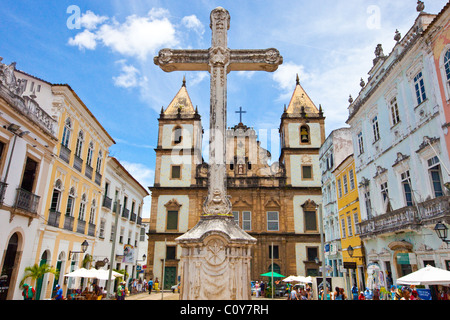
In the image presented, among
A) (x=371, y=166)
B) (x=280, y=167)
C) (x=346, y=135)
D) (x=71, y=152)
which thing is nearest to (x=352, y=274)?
(x=371, y=166)

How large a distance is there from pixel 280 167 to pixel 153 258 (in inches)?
667

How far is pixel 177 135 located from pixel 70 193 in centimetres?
2023

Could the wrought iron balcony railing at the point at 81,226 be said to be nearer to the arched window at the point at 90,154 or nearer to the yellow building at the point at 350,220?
the arched window at the point at 90,154

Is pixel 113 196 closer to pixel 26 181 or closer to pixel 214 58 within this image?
pixel 26 181

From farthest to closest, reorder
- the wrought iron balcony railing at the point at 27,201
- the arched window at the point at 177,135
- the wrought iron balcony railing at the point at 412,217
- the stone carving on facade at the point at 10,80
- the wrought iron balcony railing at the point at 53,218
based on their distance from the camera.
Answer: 1. the arched window at the point at 177,135
2. the wrought iron balcony railing at the point at 53,218
3. the wrought iron balcony railing at the point at 27,201
4. the stone carving on facade at the point at 10,80
5. the wrought iron balcony railing at the point at 412,217

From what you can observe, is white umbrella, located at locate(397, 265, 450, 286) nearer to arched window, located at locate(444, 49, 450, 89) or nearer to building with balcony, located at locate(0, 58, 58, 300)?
arched window, located at locate(444, 49, 450, 89)

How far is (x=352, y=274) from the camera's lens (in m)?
21.9

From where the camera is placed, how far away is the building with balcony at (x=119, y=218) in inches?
944

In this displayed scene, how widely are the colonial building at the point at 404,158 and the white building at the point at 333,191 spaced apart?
18.5ft

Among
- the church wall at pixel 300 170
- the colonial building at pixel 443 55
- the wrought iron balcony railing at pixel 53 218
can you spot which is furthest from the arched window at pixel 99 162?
the church wall at pixel 300 170

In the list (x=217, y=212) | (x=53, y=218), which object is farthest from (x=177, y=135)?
(x=217, y=212)

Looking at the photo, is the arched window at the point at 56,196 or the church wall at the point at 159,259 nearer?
the arched window at the point at 56,196

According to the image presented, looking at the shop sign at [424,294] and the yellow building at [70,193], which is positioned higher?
the yellow building at [70,193]

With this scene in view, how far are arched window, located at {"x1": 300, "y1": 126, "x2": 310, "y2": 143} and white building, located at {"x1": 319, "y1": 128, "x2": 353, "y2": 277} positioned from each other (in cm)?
868
